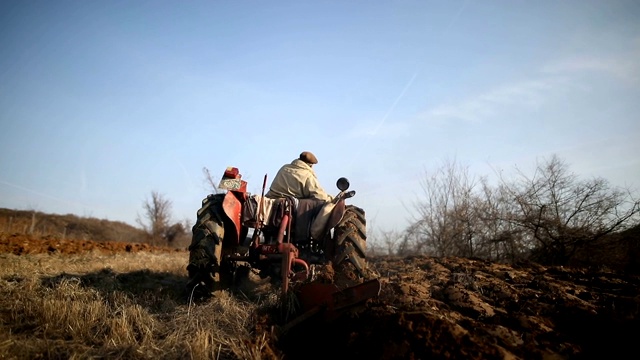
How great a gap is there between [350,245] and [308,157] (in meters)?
1.76

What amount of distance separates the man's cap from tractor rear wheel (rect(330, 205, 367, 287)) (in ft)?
3.94

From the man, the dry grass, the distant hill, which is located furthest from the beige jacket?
the distant hill

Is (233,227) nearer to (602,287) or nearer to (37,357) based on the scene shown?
(37,357)

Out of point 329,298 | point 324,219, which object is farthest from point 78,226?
point 329,298

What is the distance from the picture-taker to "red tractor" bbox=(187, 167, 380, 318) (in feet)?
12.9

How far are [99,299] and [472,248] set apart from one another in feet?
30.5

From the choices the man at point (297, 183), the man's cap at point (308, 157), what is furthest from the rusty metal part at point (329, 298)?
the man's cap at point (308, 157)

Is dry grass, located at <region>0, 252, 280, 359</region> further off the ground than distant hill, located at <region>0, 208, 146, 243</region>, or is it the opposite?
distant hill, located at <region>0, 208, 146, 243</region>

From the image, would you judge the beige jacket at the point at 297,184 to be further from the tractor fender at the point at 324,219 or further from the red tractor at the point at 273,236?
→ the tractor fender at the point at 324,219

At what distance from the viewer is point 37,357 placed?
260 cm

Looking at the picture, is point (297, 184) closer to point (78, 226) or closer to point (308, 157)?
point (308, 157)

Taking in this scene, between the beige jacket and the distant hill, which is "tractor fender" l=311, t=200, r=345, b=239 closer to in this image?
the beige jacket

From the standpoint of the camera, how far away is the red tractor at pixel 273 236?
12.9 feet

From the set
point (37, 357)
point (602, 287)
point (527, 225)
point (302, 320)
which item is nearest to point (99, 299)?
point (37, 357)
